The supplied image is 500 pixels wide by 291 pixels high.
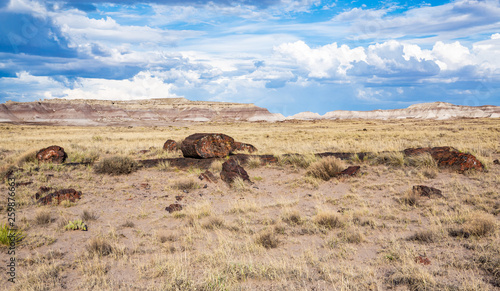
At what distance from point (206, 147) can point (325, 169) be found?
6222mm

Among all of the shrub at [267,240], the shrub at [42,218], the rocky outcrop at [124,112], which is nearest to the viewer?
the shrub at [267,240]

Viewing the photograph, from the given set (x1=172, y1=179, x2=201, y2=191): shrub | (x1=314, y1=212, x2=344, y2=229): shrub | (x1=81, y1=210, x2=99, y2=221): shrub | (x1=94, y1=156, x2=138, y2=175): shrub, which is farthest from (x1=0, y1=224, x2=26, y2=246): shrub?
(x1=314, y1=212, x2=344, y2=229): shrub

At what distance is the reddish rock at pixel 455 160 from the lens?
10297 millimetres

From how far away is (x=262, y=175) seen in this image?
12109 millimetres

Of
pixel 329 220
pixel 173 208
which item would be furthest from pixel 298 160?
pixel 173 208

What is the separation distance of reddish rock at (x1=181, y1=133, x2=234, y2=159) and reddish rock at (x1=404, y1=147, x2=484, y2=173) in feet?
30.4

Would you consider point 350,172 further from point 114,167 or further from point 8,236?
point 8,236

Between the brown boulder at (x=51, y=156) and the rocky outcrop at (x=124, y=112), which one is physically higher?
the rocky outcrop at (x=124, y=112)

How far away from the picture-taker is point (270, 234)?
6086mm

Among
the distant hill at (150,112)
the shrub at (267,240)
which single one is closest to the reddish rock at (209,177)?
the shrub at (267,240)

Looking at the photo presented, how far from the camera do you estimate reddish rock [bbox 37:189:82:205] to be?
875 cm

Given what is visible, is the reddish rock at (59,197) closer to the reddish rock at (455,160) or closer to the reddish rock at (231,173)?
the reddish rock at (231,173)

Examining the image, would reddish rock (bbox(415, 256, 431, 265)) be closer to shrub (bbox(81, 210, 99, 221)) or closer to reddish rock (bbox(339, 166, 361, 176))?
reddish rock (bbox(339, 166, 361, 176))

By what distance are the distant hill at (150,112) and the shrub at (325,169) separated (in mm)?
82819
